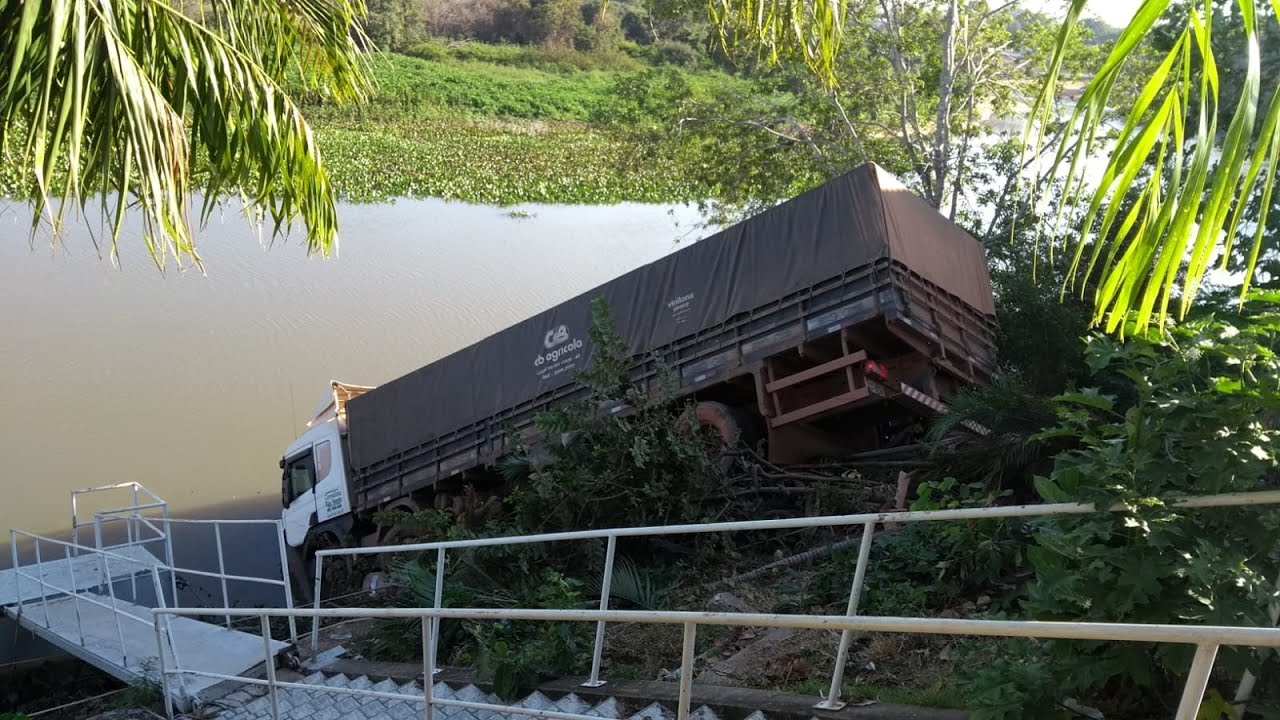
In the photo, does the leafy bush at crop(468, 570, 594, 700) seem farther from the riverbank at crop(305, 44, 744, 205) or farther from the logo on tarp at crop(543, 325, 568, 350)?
the riverbank at crop(305, 44, 744, 205)

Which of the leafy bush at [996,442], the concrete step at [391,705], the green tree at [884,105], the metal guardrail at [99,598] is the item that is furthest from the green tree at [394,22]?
the concrete step at [391,705]

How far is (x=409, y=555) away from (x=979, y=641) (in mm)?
9970

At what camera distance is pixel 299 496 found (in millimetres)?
17062

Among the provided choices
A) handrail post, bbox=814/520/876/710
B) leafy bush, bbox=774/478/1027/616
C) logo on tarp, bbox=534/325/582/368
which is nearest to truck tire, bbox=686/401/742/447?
logo on tarp, bbox=534/325/582/368

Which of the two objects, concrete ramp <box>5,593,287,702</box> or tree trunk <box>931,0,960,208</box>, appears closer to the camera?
concrete ramp <box>5,593,287,702</box>

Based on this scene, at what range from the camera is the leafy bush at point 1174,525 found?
3547 millimetres

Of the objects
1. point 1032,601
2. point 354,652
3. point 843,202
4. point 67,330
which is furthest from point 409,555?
point 67,330

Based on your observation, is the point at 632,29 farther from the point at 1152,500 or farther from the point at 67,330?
the point at 1152,500

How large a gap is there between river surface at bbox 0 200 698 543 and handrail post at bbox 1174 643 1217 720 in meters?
19.9

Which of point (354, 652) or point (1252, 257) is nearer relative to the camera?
point (1252, 257)

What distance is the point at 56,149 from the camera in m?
4.50

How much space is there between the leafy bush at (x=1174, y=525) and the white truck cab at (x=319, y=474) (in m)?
13.6

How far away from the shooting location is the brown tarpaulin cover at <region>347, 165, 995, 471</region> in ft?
36.4

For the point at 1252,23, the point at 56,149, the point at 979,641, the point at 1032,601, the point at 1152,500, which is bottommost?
the point at 979,641
